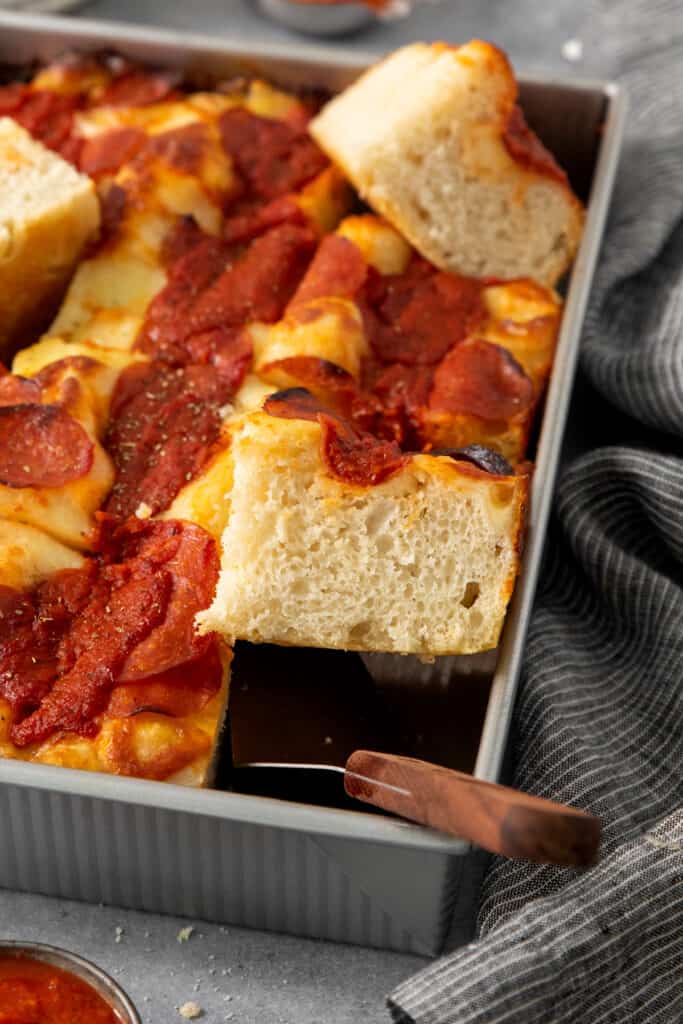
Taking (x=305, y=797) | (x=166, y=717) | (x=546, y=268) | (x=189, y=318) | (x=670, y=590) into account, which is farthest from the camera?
(x=546, y=268)

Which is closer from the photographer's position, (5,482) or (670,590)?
(5,482)

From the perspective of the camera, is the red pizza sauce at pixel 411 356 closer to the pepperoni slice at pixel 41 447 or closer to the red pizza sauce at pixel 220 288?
the red pizza sauce at pixel 220 288

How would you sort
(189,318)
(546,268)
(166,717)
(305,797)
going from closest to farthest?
(166,717) → (305,797) → (189,318) → (546,268)

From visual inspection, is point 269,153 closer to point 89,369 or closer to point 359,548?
point 89,369

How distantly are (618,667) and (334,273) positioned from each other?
1.11 meters

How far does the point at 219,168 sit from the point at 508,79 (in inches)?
29.9

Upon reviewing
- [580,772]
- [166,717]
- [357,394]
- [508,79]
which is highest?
[508,79]

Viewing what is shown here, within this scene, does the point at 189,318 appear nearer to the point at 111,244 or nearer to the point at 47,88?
the point at 111,244

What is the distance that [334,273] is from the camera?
131 inches

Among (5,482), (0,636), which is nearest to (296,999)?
(0,636)

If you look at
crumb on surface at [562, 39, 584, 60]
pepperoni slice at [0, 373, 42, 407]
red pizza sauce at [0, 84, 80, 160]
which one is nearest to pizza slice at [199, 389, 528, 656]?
pepperoni slice at [0, 373, 42, 407]

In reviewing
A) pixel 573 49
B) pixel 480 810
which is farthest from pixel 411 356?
pixel 573 49

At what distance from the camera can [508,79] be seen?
351 centimetres

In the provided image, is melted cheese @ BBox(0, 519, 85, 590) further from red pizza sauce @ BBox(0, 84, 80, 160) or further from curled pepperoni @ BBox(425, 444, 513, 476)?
red pizza sauce @ BBox(0, 84, 80, 160)
